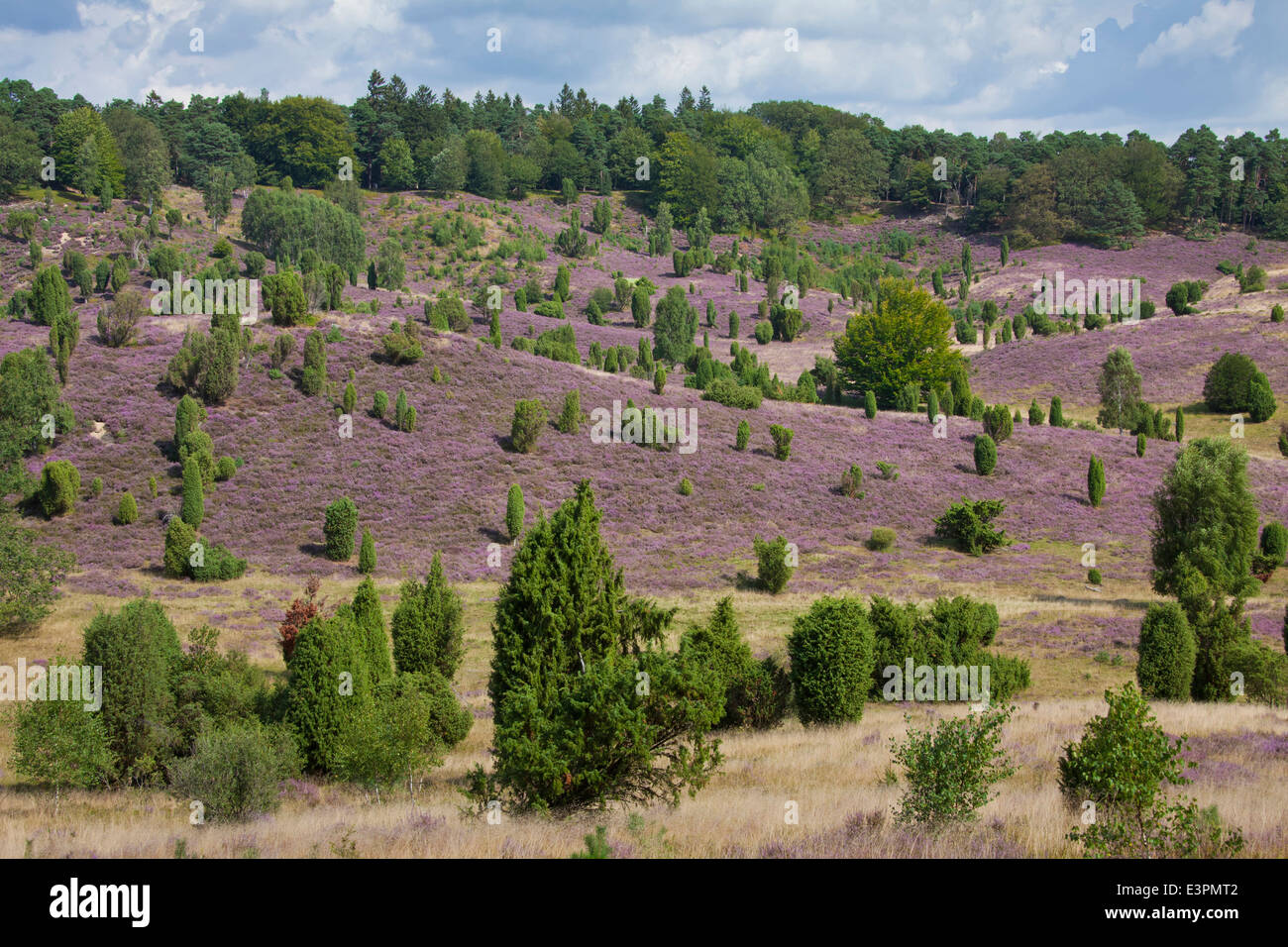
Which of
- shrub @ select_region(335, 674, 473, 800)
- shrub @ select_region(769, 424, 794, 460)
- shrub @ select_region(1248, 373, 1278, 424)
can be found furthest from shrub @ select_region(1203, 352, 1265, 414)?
shrub @ select_region(335, 674, 473, 800)

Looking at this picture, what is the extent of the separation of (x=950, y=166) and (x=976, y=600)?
100908 mm

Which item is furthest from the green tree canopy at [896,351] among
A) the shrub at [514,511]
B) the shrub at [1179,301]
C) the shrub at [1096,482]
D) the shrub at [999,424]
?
the shrub at [514,511]

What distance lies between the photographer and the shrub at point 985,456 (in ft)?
145

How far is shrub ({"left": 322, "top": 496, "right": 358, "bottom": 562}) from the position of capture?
31.8 m

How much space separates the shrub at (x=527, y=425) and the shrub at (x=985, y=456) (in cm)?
2077

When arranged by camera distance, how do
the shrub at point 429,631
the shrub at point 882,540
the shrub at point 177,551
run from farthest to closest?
the shrub at point 882,540, the shrub at point 177,551, the shrub at point 429,631

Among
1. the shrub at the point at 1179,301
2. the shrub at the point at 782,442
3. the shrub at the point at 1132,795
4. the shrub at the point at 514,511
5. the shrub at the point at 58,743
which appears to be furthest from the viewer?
the shrub at the point at 1179,301

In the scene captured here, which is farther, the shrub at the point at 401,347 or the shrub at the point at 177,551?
the shrub at the point at 401,347

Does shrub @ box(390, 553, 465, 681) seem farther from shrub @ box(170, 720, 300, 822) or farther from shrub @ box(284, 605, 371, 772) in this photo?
shrub @ box(170, 720, 300, 822)

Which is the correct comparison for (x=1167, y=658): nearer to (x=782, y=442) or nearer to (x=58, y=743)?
(x=58, y=743)

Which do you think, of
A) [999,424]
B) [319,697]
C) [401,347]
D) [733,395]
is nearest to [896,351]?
[999,424]

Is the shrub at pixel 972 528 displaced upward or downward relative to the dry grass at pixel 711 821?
upward

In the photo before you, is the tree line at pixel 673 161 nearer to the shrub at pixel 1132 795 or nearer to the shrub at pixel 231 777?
the shrub at pixel 231 777

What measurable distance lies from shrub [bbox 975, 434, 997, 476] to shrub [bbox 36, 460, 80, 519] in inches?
1494
